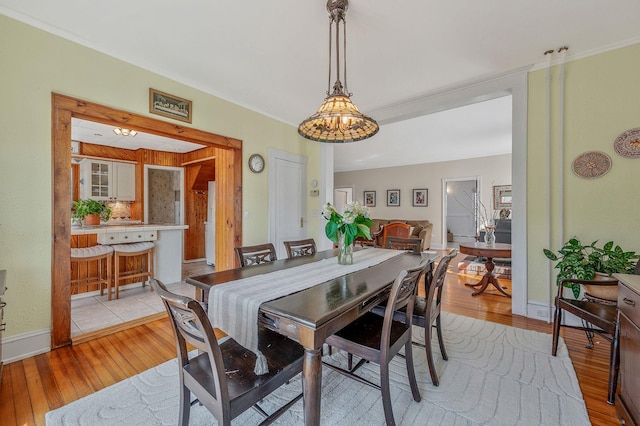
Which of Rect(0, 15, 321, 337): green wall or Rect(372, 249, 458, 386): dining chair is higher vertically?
Rect(0, 15, 321, 337): green wall

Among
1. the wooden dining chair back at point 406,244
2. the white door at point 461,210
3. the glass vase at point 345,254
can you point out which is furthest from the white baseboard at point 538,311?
the white door at point 461,210

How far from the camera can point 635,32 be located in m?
2.28

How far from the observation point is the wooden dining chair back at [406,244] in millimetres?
3016

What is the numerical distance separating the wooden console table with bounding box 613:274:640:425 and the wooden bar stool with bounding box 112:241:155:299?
4.44 metres

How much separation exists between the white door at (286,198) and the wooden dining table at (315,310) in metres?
2.32

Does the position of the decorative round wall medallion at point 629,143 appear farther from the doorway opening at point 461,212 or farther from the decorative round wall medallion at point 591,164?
the doorway opening at point 461,212

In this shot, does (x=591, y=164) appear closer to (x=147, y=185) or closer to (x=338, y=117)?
(x=338, y=117)

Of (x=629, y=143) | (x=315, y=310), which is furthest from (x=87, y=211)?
(x=629, y=143)

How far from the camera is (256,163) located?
3809mm

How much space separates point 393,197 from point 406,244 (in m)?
6.18

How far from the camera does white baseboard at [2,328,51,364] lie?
2.00 metres

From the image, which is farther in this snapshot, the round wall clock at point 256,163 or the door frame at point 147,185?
the door frame at point 147,185

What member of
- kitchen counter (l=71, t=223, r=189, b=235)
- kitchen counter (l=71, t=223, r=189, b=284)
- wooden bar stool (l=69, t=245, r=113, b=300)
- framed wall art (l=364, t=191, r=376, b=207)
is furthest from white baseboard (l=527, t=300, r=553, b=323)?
framed wall art (l=364, t=191, r=376, b=207)

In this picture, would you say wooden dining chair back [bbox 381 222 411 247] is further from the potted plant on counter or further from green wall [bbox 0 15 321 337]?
green wall [bbox 0 15 321 337]
